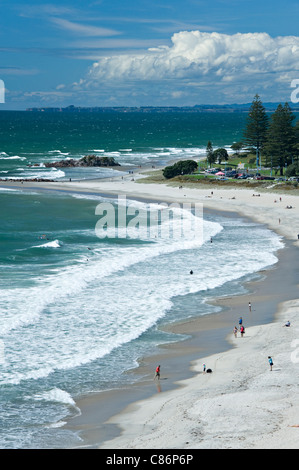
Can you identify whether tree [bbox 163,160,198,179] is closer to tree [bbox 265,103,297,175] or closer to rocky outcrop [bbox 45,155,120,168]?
tree [bbox 265,103,297,175]

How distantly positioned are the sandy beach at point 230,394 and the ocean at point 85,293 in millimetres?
1357

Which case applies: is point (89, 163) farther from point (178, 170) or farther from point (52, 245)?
point (52, 245)

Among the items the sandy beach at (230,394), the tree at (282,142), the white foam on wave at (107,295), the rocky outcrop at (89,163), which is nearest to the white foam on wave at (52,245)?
the white foam on wave at (107,295)

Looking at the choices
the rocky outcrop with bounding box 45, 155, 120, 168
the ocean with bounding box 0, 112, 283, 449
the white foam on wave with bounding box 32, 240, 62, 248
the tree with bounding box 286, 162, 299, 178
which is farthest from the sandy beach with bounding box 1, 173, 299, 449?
the rocky outcrop with bounding box 45, 155, 120, 168

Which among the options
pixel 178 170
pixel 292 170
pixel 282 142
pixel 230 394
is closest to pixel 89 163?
pixel 178 170

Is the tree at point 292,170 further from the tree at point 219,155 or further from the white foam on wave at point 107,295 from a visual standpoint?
the white foam on wave at point 107,295

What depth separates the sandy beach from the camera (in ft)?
57.5

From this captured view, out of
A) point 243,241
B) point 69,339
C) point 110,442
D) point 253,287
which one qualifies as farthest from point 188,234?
point 110,442

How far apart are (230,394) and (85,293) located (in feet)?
50.0

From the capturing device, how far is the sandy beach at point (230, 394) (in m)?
17.5

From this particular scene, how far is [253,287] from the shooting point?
36125 millimetres

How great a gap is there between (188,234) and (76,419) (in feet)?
105

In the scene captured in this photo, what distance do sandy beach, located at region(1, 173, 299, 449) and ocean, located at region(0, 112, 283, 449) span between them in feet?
4.45
